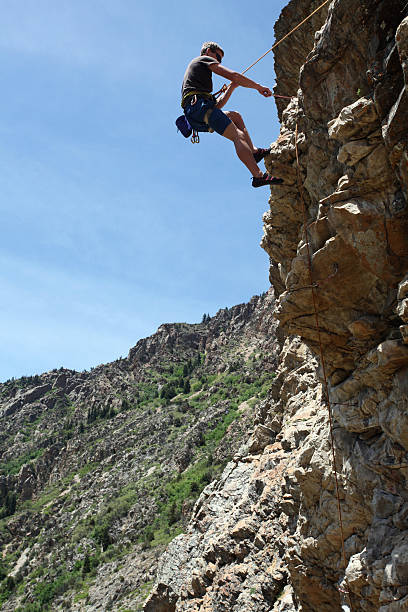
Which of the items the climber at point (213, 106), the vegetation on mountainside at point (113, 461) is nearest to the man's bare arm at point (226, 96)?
the climber at point (213, 106)

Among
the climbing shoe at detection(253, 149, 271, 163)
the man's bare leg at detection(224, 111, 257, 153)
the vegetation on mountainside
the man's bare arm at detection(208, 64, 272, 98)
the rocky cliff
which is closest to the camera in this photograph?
the rocky cliff

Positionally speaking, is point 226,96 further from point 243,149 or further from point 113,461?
point 113,461

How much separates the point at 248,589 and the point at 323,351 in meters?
7.01

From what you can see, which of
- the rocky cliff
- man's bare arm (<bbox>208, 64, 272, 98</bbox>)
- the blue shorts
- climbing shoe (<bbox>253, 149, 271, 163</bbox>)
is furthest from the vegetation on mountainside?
man's bare arm (<bbox>208, 64, 272, 98</bbox>)

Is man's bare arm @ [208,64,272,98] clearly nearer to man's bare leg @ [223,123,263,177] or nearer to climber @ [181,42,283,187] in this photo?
climber @ [181,42,283,187]

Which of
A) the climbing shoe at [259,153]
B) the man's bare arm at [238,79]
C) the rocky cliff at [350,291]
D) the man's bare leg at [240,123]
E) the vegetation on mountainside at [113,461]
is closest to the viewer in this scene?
the rocky cliff at [350,291]

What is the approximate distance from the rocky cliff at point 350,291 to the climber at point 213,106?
3.38 ft

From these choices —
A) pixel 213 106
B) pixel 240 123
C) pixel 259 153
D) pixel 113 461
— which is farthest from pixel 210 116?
pixel 113 461

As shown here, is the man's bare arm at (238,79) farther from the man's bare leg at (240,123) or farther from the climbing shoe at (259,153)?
the climbing shoe at (259,153)

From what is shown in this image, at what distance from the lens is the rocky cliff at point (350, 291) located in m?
6.25

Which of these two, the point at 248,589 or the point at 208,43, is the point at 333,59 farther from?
the point at 248,589

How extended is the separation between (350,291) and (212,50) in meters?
4.87

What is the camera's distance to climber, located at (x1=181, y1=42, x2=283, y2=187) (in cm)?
749

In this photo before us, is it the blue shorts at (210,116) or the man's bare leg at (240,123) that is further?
the man's bare leg at (240,123)
